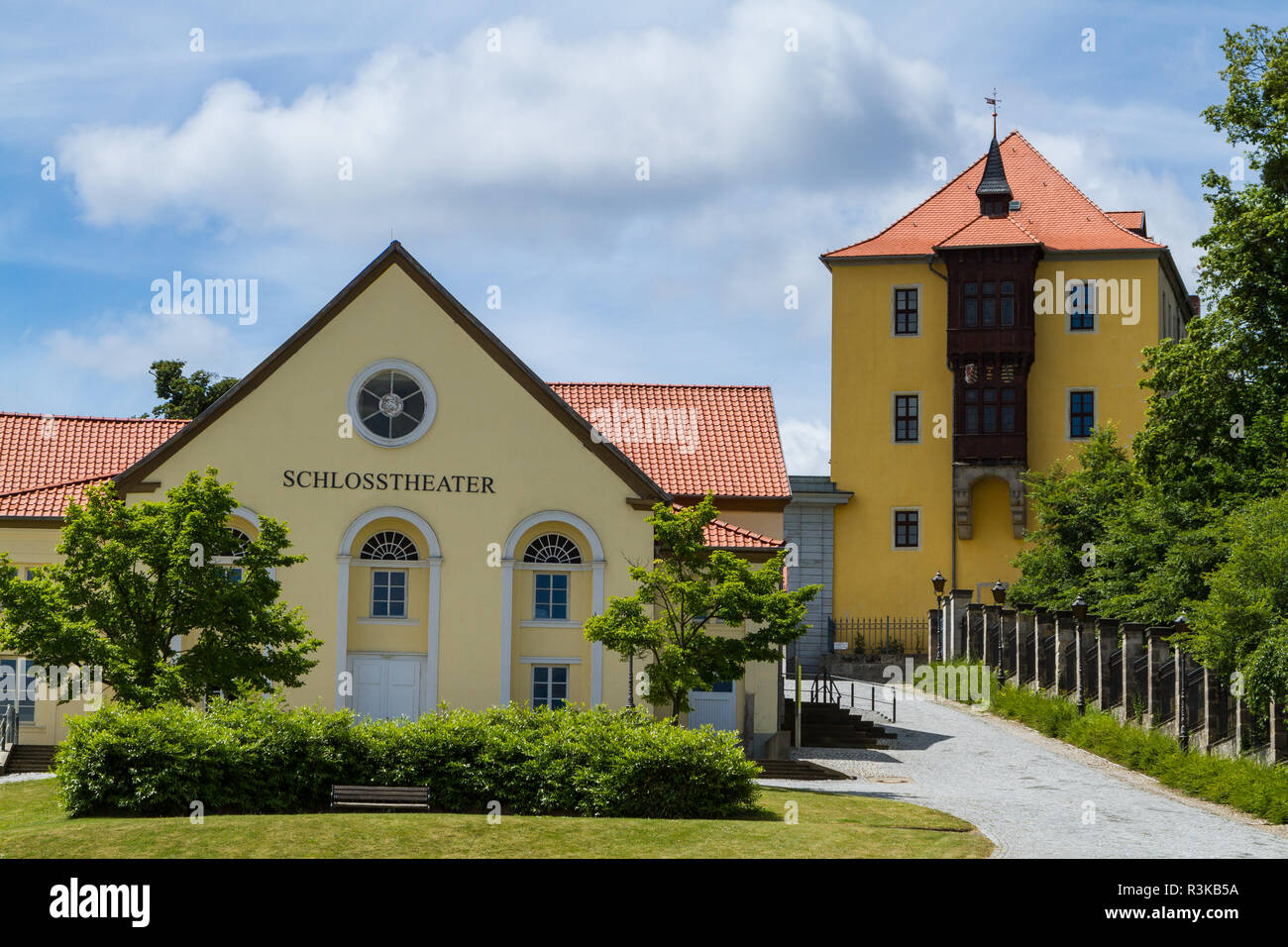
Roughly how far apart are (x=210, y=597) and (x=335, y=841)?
22.1ft

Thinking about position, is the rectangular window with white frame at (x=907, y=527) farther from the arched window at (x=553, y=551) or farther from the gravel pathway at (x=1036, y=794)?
the arched window at (x=553, y=551)

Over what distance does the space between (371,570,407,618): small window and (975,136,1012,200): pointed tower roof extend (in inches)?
1463

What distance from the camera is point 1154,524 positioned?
3938 cm

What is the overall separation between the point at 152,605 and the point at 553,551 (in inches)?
417

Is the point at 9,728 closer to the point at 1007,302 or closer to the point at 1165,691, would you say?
the point at 1165,691

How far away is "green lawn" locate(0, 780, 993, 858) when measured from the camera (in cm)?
2000

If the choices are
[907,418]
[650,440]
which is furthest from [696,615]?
[907,418]

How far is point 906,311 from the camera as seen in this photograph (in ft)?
208

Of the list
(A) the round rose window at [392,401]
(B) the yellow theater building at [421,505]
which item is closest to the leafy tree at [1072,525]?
(B) the yellow theater building at [421,505]

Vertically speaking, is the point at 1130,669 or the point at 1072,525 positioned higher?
the point at 1072,525

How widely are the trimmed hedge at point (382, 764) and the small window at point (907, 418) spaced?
1536 inches

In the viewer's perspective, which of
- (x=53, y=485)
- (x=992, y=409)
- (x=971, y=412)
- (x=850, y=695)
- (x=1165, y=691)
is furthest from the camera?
(x=971, y=412)

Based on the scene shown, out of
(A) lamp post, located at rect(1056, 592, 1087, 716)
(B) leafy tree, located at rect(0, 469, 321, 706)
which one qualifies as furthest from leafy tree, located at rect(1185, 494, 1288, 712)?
(B) leafy tree, located at rect(0, 469, 321, 706)

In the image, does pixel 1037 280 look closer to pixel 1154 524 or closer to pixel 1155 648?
pixel 1154 524
